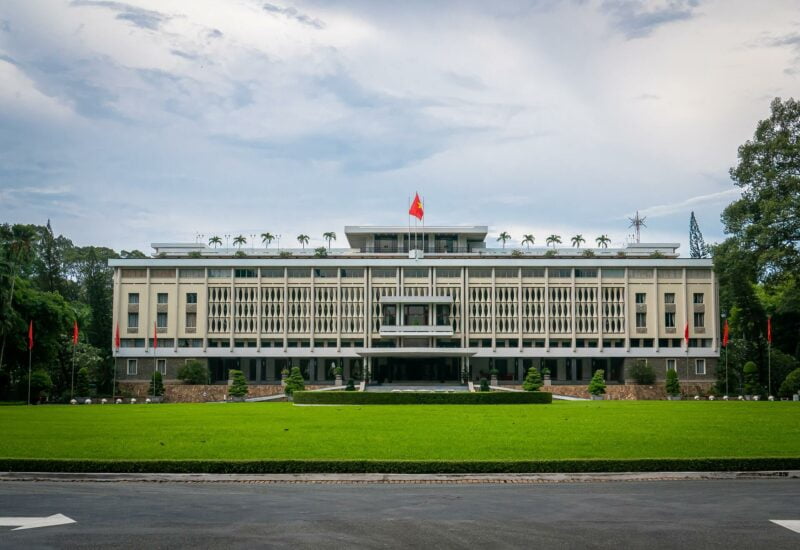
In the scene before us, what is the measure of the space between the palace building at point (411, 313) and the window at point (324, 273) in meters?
0.11

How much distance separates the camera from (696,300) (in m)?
88.9

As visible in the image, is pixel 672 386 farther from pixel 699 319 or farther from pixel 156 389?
pixel 156 389

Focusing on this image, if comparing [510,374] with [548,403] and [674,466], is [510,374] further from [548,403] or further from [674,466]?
[674,466]

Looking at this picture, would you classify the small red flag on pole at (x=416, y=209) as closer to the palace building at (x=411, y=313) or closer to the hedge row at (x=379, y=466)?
the palace building at (x=411, y=313)

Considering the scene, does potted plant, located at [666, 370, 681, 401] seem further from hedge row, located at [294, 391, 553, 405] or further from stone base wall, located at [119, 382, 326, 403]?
stone base wall, located at [119, 382, 326, 403]

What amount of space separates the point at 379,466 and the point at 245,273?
244ft

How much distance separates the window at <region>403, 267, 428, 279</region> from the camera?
91188 mm

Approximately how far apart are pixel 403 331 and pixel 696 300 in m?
31.7

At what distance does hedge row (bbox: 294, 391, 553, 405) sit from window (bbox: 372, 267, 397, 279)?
1487 inches

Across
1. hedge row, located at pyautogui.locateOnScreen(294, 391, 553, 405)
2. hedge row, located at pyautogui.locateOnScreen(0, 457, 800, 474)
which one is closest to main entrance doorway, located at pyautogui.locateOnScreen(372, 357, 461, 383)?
hedge row, located at pyautogui.locateOnScreen(294, 391, 553, 405)

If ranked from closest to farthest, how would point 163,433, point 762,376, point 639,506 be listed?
point 639,506, point 163,433, point 762,376

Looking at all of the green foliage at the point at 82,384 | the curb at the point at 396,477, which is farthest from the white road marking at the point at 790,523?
the green foliage at the point at 82,384

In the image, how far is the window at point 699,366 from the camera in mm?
86438

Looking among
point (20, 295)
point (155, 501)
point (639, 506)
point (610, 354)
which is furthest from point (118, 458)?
point (610, 354)
